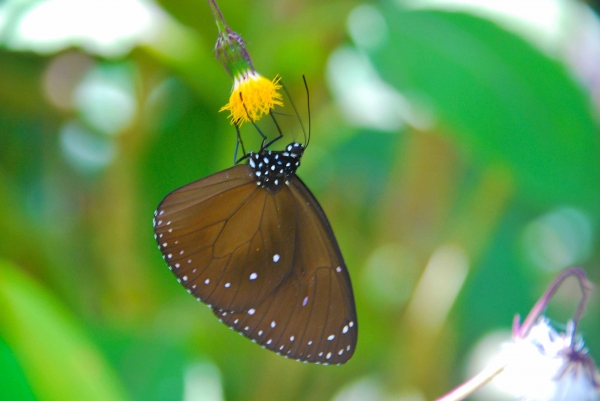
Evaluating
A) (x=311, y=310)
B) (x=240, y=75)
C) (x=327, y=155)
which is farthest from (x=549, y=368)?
(x=327, y=155)

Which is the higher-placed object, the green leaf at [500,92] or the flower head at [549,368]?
the green leaf at [500,92]

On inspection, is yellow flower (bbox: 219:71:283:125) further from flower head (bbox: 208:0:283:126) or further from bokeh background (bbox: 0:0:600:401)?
bokeh background (bbox: 0:0:600:401)

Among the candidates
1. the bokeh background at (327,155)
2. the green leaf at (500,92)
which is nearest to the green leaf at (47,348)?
the bokeh background at (327,155)

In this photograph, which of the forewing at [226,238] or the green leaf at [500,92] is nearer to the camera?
the forewing at [226,238]

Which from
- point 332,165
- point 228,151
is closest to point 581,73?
point 332,165

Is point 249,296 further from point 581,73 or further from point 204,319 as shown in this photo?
point 581,73

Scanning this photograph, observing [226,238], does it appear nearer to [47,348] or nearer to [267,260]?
[267,260]

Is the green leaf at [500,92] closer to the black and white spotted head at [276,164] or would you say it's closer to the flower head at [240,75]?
the black and white spotted head at [276,164]
